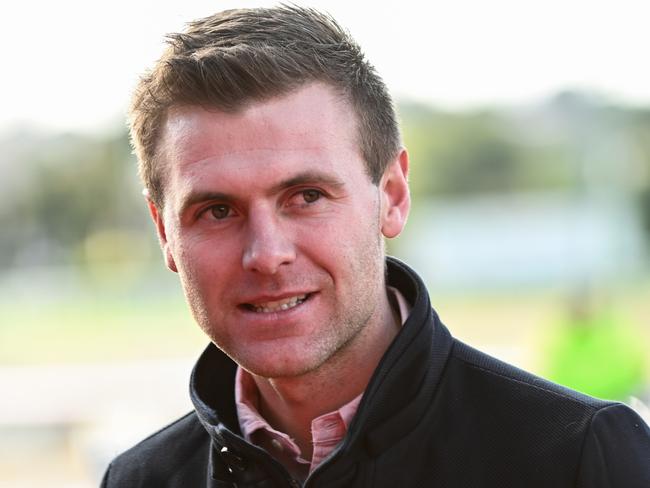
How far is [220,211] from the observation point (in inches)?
90.7

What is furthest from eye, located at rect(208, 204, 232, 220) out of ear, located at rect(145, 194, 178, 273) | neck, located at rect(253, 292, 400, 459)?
neck, located at rect(253, 292, 400, 459)

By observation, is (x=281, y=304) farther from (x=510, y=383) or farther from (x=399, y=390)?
(x=510, y=383)

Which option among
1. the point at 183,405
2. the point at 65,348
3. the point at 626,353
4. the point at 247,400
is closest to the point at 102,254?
the point at 65,348

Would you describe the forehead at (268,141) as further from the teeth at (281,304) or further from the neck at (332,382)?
the neck at (332,382)

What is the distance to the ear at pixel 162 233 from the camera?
2.56 m

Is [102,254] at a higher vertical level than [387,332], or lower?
lower

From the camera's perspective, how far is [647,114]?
50.0m

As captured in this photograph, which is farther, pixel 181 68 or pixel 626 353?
pixel 626 353

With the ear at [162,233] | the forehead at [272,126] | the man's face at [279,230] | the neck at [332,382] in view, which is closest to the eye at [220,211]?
the man's face at [279,230]

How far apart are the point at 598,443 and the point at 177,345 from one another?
22.0 metres

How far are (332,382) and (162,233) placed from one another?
1.84ft

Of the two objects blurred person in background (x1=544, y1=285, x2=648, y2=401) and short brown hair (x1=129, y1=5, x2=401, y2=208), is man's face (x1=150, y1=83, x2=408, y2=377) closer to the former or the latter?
short brown hair (x1=129, y1=5, x2=401, y2=208)

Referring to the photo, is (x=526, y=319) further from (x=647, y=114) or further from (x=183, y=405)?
(x=647, y=114)

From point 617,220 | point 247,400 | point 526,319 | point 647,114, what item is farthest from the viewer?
point 647,114
